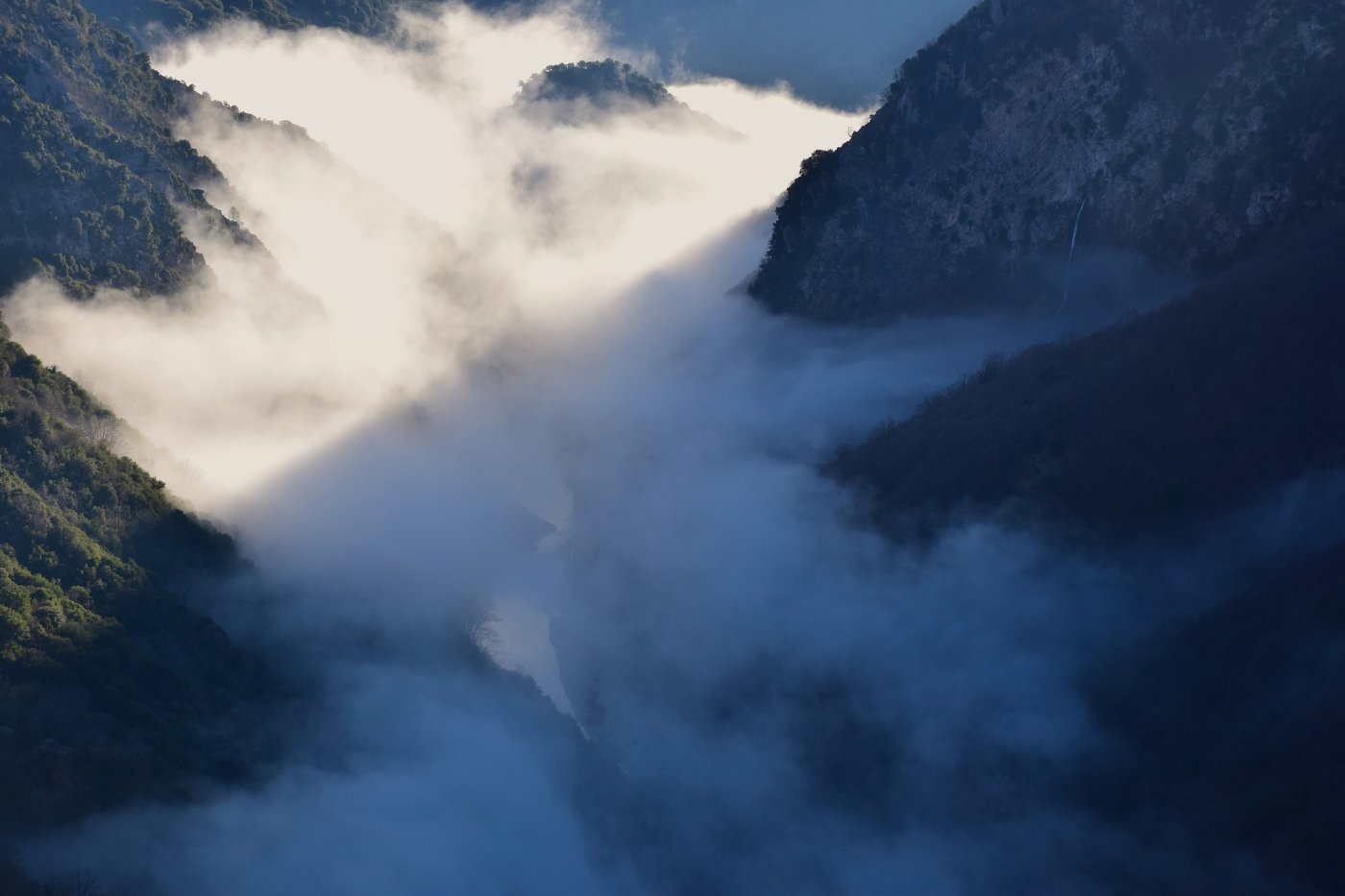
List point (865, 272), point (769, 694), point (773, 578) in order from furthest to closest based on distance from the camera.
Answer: point (865, 272), point (773, 578), point (769, 694)

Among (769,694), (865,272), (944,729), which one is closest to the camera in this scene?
(944,729)

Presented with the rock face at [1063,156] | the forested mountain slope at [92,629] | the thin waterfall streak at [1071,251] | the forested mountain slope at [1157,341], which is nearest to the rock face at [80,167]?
the forested mountain slope at [92,629]

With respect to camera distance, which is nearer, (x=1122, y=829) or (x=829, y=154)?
(x=1122, y=829)

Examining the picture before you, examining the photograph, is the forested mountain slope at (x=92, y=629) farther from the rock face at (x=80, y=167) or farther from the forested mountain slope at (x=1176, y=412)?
the forested mountain slope at (x=1176, y=412)

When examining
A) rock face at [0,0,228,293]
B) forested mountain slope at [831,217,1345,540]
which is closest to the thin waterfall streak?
forested mountain slope at [831,217,1345,540]

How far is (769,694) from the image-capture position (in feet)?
431

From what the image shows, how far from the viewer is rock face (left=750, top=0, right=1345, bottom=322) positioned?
411 feet

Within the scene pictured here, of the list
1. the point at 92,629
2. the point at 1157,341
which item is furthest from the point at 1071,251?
the point at 92,629

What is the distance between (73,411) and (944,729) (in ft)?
222

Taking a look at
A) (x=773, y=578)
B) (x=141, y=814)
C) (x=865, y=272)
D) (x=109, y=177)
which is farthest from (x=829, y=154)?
(x=141, y=814)

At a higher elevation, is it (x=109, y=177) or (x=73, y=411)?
(x=109, y=177)

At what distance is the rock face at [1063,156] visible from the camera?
411 feet

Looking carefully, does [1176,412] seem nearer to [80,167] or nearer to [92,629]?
[92,629]

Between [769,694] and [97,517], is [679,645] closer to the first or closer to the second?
[769,694]
